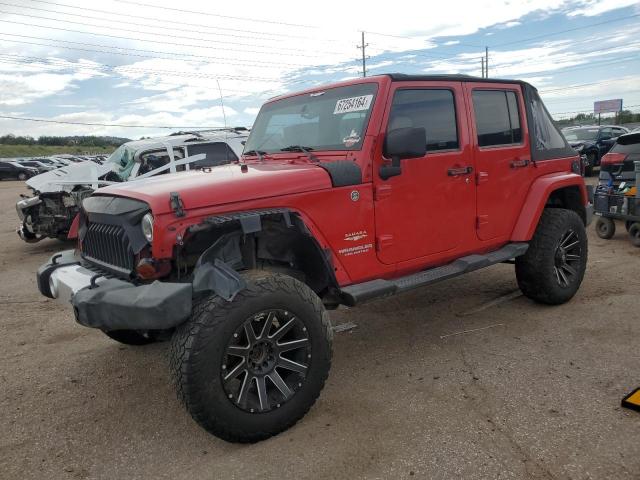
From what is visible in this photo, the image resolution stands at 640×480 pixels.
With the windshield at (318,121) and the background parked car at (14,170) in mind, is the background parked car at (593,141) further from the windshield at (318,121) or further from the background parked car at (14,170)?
the background parked car at (14,170)

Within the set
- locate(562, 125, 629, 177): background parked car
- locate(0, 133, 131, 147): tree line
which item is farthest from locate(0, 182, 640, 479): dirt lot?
locate(0, 133, 131, 147): tree line

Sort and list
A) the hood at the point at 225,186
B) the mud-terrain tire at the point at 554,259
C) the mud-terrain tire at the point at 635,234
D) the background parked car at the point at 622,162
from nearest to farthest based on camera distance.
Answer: the hood at the point at 225,186 < the mud-terrain tire at the point at 554,259 < the mud-terrain tire at the point at 635,234 < the background parked car at the point at 622,162

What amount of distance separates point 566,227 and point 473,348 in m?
1.67

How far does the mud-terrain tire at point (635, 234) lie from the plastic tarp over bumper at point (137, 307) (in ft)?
23.3

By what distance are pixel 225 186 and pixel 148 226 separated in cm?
50

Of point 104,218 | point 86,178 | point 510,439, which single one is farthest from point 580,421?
point 86,178

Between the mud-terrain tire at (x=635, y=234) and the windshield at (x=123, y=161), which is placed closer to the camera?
the mud-terrain tire at (x=635, y=234)

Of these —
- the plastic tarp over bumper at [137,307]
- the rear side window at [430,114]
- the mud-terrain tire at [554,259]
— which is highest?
the rear side window at [430,114]

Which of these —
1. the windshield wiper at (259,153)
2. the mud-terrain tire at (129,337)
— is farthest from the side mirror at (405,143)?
the mud-terrain tire at (129,337)

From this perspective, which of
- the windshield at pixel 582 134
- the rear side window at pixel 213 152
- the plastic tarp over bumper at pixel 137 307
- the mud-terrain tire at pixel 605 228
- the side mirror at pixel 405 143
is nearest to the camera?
the plastic tarp over bumper at pixel 137 307

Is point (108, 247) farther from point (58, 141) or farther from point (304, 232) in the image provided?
point (58, 141)

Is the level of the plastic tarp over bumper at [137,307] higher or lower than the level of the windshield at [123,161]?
lower

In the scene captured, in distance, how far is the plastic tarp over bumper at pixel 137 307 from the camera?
2666 mm

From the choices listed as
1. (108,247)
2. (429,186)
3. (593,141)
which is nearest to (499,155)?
(429,186)
